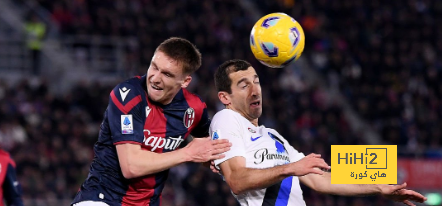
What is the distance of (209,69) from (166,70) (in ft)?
39.3

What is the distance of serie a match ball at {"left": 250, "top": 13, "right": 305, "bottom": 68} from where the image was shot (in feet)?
20.8

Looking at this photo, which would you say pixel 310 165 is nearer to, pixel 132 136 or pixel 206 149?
pixel 206 149

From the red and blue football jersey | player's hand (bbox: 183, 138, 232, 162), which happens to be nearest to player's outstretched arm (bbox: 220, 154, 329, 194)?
player's hand (bbox: 183, 138, 232, 162)

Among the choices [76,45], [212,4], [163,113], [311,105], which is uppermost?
[212,4]

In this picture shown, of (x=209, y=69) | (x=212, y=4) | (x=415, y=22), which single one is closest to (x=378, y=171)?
(x=209, y=69)

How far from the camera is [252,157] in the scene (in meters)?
5.84

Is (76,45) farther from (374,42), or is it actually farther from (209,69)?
(374,42)

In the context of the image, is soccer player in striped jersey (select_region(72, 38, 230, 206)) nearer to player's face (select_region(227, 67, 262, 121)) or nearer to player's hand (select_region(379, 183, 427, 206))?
player's face (select_region(227, 67, 262, 121))

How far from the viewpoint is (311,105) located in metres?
18.0

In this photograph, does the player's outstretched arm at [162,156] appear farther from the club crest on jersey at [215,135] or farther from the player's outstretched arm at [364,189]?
the player's outstretched arm at [364,189]

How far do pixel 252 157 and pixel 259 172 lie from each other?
22.7 inches

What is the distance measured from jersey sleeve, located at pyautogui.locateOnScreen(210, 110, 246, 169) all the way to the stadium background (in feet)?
23.1

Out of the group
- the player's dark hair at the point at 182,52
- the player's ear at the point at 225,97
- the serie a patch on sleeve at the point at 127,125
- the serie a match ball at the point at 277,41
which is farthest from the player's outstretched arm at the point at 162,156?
the serie a match ball at the point at 277,41

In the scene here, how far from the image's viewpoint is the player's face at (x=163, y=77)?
18.3 feet
